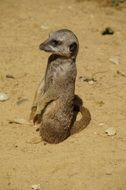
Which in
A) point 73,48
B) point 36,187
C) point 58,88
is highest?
point 73,48

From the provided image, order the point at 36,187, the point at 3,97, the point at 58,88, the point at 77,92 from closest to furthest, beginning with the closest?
the point at 36,187, the point at 58,88, the point at 3,97, the point at 77,92

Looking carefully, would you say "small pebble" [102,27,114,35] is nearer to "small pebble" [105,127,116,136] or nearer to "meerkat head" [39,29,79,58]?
"small pebble" [105,127,116,136]

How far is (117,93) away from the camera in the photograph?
5.45 m

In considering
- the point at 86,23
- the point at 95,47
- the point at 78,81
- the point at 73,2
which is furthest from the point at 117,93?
the point at 73,2

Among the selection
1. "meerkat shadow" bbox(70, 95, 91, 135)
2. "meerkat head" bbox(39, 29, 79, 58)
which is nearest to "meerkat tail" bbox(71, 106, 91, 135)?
"meerkat shadow" bbox(70, 95, 91, 135)

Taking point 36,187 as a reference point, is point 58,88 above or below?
above

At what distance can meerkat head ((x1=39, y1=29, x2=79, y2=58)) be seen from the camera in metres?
4.40

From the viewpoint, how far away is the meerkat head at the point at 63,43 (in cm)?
440

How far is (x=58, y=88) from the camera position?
179 inches

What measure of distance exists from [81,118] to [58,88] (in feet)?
1.93

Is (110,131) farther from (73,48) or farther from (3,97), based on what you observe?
(3,97)

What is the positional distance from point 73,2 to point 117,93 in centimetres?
235

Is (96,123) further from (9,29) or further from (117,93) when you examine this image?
A: (9,29)

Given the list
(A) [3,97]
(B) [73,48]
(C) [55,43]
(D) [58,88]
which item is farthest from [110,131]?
(A) [3,97]
